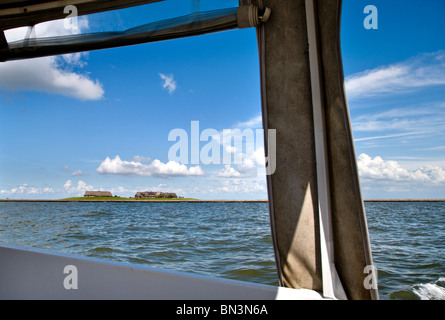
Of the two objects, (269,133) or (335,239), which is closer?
(335,239)

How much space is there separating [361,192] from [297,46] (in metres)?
0.69

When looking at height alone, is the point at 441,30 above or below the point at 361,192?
above

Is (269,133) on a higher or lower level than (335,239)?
higher

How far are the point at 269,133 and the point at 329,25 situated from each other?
0.50 metres

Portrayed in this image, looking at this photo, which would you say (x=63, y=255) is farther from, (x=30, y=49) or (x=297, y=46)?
(x=297, y=46)

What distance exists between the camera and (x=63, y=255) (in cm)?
127
